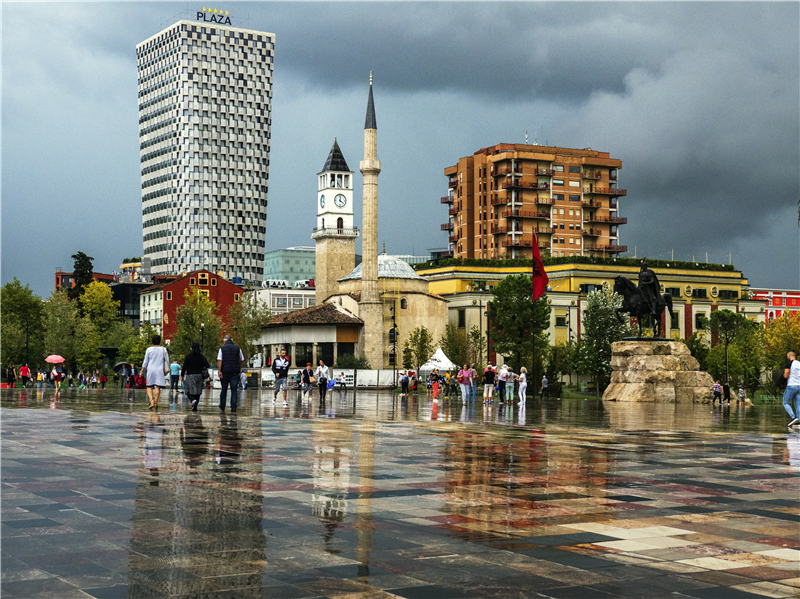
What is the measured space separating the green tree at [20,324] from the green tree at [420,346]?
34864 millimetres

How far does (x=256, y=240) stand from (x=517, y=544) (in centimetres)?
15722

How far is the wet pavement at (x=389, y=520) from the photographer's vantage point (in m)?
5.24

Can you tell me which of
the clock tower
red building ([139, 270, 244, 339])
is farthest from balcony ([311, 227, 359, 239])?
red building ([139, 270, 244, 339])

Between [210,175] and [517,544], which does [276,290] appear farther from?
[517,544]

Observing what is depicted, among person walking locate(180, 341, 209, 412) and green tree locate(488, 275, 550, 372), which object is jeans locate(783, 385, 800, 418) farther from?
green tree locate(488, 275, 550, 372)

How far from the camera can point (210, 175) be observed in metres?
157

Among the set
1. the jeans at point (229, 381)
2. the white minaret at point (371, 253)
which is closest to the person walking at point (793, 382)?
the jeans at point (229, 381)

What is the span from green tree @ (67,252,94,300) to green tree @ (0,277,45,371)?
261 inches

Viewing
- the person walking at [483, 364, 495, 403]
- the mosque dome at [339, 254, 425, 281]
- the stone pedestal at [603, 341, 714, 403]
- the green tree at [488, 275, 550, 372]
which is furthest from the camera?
the mosque dome at [339, 254, 425, 281]

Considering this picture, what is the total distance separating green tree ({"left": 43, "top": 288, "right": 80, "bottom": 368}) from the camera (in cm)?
8600

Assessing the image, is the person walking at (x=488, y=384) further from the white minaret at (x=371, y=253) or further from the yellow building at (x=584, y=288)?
the yellow building at (x=584, y=288)

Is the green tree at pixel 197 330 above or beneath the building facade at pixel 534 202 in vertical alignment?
beneath

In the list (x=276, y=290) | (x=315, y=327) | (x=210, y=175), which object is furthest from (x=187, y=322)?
(x=210, y=175)

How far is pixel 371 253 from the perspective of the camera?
84.8m
